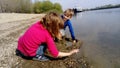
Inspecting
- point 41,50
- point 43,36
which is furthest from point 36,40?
point 41,50

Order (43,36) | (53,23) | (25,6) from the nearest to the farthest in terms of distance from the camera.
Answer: (53,23) → (43,36) → (25,6)

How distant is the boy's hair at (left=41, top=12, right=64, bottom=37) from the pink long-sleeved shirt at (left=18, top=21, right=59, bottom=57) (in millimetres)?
169

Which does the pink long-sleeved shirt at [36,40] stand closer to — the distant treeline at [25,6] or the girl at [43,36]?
the girl at [43,36]

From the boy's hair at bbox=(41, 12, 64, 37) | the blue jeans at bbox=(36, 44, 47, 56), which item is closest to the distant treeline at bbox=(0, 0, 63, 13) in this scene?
the blue jeans at bbox=(36, 44, 47, 56)

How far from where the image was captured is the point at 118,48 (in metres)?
11.1

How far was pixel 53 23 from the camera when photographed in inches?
229

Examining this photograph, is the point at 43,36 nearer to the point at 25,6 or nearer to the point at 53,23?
the point at 53,23

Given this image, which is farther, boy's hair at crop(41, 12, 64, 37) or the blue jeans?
the blue jeans

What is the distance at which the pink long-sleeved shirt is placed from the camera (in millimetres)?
6043

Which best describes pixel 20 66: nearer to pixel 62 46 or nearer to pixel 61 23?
pixel 61 23

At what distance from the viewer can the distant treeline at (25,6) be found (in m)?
90.6

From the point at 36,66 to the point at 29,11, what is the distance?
9285 cm

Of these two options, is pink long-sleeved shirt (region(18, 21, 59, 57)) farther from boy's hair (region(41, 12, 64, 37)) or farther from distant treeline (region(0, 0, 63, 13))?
distant treeline (region(0, 0, 63, 13))

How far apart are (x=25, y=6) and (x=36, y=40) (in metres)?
92.4
